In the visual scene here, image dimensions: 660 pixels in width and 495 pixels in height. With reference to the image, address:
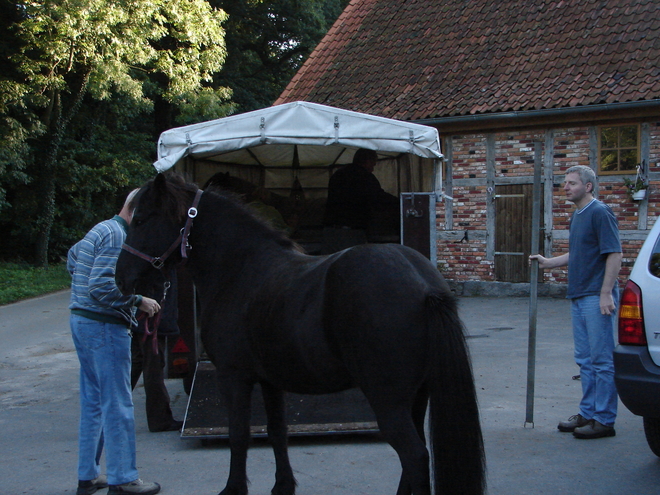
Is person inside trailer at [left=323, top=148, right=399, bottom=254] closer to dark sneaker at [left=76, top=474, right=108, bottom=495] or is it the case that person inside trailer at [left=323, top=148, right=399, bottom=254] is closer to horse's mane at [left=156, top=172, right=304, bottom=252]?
horse's mane at [left=156, top=172, right=304, bottom=252]

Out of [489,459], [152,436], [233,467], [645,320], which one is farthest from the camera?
[152,436]

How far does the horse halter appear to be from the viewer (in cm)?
402

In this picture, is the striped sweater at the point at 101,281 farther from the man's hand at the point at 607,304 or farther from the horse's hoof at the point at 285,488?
the man's hand at the point at 607,304

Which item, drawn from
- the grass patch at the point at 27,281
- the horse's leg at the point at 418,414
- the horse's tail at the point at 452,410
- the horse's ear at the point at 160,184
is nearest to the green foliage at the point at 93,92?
the grass patch at the point at 27,281

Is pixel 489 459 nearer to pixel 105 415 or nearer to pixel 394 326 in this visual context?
pixel 394 326

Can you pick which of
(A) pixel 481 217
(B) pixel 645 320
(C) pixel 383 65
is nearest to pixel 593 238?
(B) pixel 645 320

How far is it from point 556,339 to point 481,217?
562cm

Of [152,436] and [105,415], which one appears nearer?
[105,415]

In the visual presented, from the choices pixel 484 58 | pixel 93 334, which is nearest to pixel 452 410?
pixel 93 334

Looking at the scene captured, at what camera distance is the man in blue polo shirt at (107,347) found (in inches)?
164

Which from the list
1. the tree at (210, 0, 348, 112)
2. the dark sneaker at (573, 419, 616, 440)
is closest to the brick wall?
the dark sneaker at (573, 419, 616, 440)

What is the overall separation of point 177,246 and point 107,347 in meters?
0.75

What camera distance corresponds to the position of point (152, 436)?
5812 mm

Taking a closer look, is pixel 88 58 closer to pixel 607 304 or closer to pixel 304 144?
pixel 304 144
